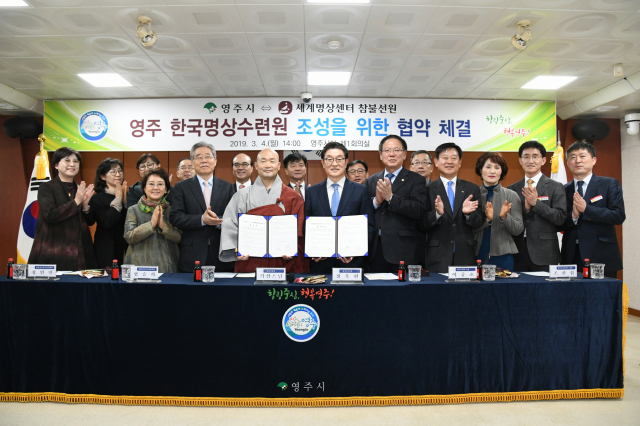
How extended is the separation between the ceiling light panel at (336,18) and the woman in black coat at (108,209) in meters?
2.26

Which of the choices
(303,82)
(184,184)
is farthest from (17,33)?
(303,82)

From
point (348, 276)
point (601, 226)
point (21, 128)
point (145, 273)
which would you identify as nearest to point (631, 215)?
point (601, 226)

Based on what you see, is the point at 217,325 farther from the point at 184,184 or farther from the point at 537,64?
the point at 537,64

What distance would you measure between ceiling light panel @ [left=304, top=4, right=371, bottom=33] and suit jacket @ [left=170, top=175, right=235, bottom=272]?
1909 millimetres

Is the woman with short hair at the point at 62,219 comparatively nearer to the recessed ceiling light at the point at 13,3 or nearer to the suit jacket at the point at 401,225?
the recessed ceiling light at the point at 13,3

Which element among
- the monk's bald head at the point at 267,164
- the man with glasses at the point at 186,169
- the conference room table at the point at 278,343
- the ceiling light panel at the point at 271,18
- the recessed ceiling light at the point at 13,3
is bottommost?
the conference room table at the point at 278,343

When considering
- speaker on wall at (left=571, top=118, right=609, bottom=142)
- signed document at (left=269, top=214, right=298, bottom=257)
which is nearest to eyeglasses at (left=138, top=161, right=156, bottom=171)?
signed document at (left=269, top=214, right=298, bottom=257)

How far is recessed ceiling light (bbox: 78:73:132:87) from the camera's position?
5.02 meters

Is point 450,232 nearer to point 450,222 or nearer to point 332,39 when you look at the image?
point 450,222

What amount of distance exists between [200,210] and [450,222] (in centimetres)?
198

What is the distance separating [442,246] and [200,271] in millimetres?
1815

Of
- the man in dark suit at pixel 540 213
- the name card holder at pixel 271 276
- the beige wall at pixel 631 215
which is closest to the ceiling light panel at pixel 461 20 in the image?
the man in dark suit at pixel 540 213

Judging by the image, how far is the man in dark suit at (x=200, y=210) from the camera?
3.00 meters

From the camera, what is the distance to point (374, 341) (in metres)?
2.36
